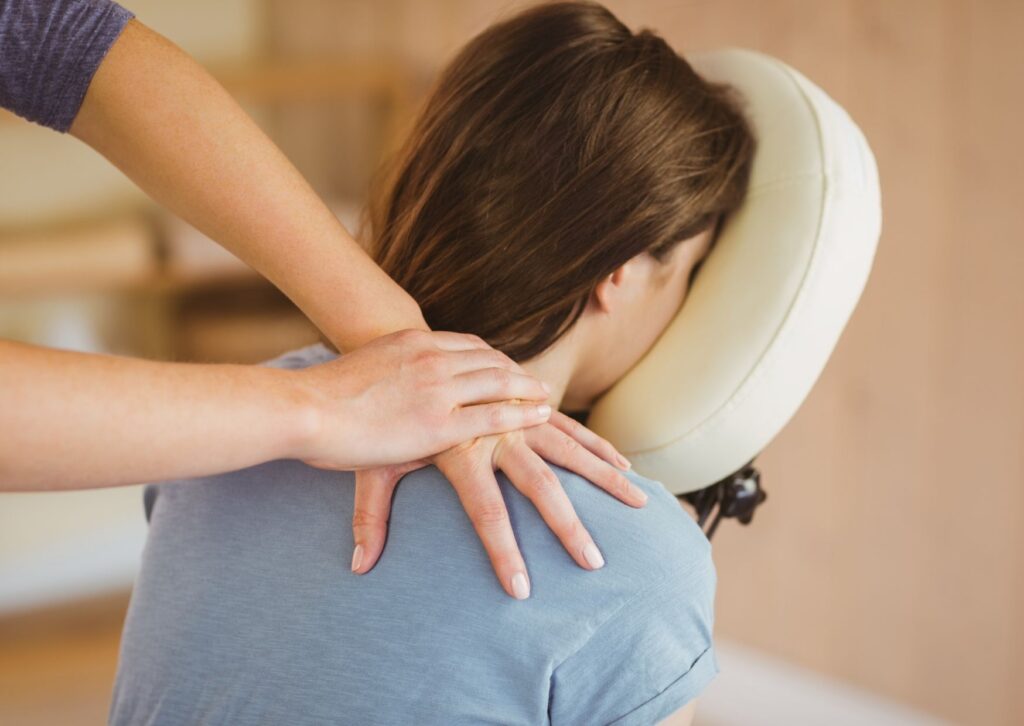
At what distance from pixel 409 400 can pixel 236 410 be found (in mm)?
150

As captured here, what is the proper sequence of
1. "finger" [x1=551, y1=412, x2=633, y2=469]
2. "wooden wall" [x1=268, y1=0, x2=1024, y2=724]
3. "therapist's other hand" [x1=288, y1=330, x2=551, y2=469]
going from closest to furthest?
"therapist's other hand" [x1=288, y1=330, x2=551, y2=469], "finger" [x1=551, y1=412, x2=633, y2=469], "wooden wall" [x1=268, y1=0, x2=1024, y2=724]

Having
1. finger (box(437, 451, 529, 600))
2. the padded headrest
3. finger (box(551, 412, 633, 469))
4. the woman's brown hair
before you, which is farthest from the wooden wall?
finger (box(437, 451, 529, 600))

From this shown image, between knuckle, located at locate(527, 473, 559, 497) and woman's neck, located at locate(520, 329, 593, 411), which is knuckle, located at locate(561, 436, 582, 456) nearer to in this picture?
knuckle, located at locate(527, 473, 559, 497)

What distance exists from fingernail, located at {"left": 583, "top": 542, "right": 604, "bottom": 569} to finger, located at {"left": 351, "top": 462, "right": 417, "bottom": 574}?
151mm

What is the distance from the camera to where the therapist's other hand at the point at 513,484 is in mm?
693

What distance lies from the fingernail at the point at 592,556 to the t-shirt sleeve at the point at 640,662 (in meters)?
0.03

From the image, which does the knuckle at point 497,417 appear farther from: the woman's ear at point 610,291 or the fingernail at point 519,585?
the woman's ear at point 610,291

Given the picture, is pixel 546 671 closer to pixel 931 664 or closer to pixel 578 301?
pixel 578 301

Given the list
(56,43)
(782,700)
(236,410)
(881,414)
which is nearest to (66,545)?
(782,700)

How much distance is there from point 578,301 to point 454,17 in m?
2.10

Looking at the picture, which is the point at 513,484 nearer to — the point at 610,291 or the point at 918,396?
the point at 610,291

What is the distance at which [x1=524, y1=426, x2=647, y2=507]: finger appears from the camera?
746 mm

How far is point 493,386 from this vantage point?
0.77 metres

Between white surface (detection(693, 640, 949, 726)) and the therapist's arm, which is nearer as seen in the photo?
the therapist's arm
